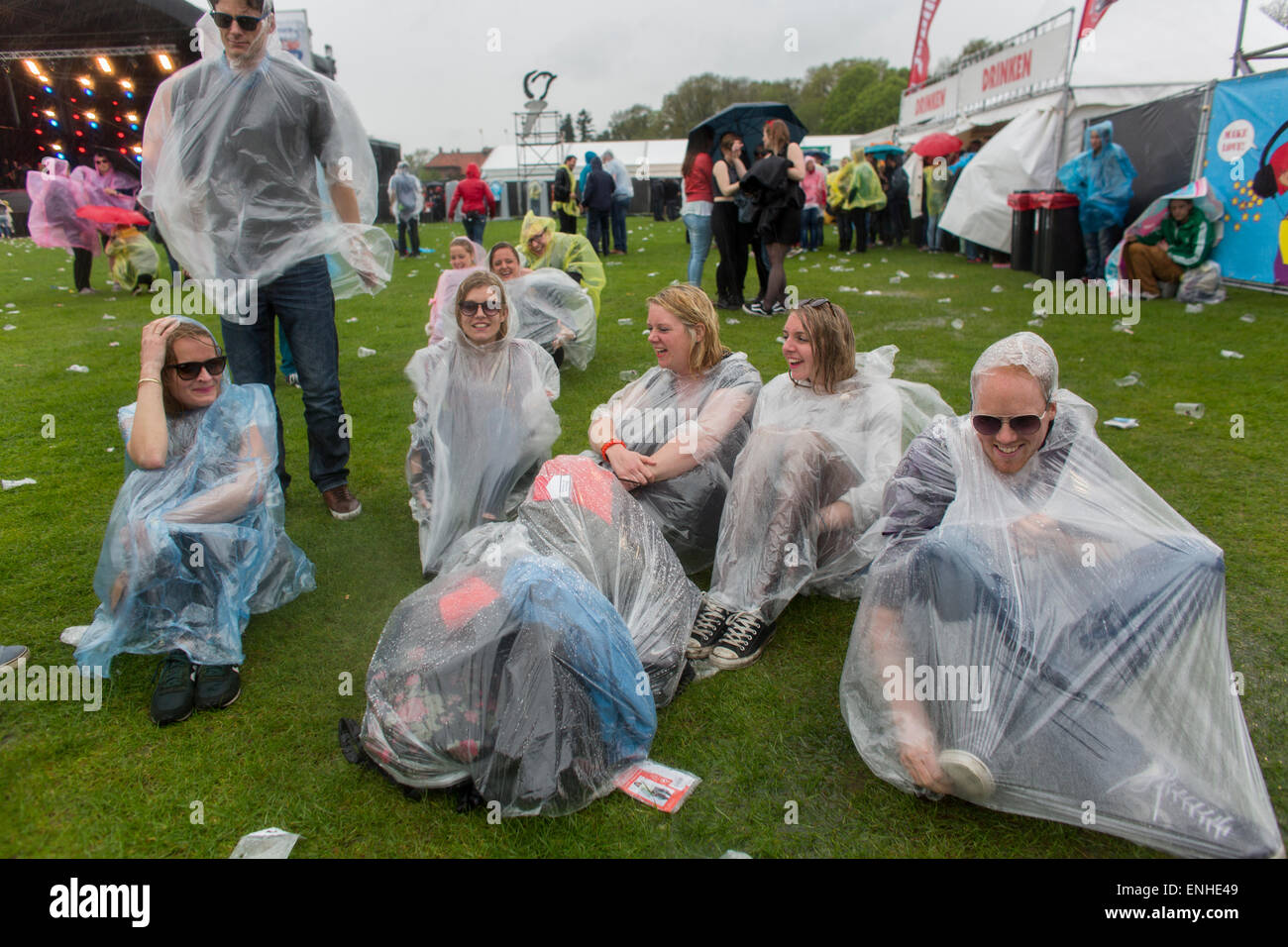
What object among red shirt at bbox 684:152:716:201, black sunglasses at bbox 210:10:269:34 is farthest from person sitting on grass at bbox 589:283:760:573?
red shirt at bbox 684:152:716:201

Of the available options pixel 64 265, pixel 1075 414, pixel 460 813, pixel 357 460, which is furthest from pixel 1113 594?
pixel 64 265

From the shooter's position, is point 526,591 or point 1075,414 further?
point 1075,414

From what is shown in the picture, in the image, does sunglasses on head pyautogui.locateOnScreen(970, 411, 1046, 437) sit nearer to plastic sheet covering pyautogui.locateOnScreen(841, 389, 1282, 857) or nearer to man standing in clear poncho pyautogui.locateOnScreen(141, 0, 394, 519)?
plastic sheet covering pyautogui.locateOnScreen(841, 389, 1282, 857)

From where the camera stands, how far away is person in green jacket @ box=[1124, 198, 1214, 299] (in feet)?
24.9

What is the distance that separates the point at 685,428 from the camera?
2877mm

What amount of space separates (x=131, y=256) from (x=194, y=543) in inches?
371

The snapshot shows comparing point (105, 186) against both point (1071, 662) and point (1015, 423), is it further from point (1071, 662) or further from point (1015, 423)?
point (1071, 662)

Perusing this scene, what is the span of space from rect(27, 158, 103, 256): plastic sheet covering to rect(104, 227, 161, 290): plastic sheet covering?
1.00 feet

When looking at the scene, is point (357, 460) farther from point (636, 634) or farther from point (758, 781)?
point (758, 781)

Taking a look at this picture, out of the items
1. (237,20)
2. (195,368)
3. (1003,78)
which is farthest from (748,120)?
(195,368)

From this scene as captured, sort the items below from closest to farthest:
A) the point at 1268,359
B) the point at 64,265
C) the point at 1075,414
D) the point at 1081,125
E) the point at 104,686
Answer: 1. the point at 1075,414
2. the point at 104,686
3. the point at 1268,359
4. the point at 1081,125
5. the point at 64,265

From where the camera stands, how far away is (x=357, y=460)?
166 inches

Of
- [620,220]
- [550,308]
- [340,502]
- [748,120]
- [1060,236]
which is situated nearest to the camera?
[340,502]

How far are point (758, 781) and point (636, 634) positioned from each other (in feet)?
1.61
